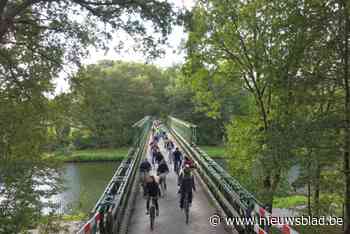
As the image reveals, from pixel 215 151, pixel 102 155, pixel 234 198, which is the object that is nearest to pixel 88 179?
pixel 102 155

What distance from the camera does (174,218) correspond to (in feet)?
27.8

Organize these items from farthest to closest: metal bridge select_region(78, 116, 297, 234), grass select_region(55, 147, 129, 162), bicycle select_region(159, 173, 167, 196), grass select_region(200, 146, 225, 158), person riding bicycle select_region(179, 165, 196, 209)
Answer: grass select_region(200, 146, 225, 158)
grass select_region(55, 147, 129, 162)
bicycle select_region(159, 173, 167, 196)
person riding bicycle select_region(179, 165, 196, 209)
metal bridge select_region(78, 116, 297, 234)

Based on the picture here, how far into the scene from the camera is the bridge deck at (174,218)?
7586mm

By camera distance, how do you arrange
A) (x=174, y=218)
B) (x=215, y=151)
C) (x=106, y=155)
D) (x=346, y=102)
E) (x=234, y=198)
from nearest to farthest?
(x=234, y=198)
(x=346, y=102)
(x=174, y=218)
(x=106, y=155)
(x=215, y=151)

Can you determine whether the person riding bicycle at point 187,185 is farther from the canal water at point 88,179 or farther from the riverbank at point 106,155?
the riverbank at point 106,155

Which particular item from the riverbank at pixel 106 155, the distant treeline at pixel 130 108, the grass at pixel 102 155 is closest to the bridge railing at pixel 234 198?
the distant treeline at pixel 130 108

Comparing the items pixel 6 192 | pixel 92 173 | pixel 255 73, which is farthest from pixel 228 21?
pixel 92 173

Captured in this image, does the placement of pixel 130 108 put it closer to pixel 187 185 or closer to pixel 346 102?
pixel 187 185

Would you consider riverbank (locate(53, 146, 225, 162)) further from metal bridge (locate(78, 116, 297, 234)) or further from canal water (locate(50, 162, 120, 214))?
metal bridge (locate(78, 116, 297, 234))

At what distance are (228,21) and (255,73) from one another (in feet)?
7.79

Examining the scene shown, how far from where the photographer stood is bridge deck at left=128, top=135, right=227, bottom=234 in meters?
7.59

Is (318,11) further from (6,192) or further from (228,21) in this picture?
(6,192)

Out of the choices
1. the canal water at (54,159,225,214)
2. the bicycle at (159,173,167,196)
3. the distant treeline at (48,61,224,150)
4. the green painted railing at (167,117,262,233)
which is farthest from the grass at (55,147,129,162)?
the green painted railing at (167,117,262,233)

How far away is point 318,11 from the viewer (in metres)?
7.69
